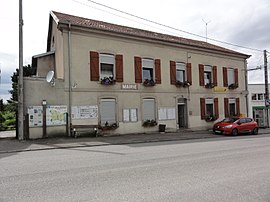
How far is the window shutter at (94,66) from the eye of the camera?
1733cm

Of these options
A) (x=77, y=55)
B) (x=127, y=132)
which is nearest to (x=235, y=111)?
(x=127, y=132)

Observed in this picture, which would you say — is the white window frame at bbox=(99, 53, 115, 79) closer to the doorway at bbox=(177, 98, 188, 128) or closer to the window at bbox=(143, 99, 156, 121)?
the window at bbox=(143, 99, 156, 121)

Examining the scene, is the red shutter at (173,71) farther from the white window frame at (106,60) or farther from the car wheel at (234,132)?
the car wheel at (234,132)

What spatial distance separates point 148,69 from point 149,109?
10.8ft

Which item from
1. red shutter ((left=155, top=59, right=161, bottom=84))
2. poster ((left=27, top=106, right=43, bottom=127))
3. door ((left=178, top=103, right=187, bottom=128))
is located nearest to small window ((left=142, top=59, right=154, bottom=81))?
→ red shutter ((left=155, top=59, right=161, bottom=84))

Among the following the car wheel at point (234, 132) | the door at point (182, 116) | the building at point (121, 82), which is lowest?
the car wheel at point (234, 132)

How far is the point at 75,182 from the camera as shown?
5.69 metres

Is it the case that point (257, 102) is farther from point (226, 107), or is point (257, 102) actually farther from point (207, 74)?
point (207, 74)

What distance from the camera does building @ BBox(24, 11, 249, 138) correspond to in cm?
1608

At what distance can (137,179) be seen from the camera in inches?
233

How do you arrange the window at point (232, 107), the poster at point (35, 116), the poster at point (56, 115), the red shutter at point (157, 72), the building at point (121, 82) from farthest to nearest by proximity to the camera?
1. the window at point (232, 107)
2. the red shutter at point (157, 72)
3. the building at point (121, 82)
4. the poster at point (56, 115)
5. the poster at point (35, 116)

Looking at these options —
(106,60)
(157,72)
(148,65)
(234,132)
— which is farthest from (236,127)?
(106,60)

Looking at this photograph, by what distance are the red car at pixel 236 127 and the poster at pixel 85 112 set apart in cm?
974

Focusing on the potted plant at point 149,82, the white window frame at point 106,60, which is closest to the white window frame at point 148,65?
the potted plant at point 149,82
